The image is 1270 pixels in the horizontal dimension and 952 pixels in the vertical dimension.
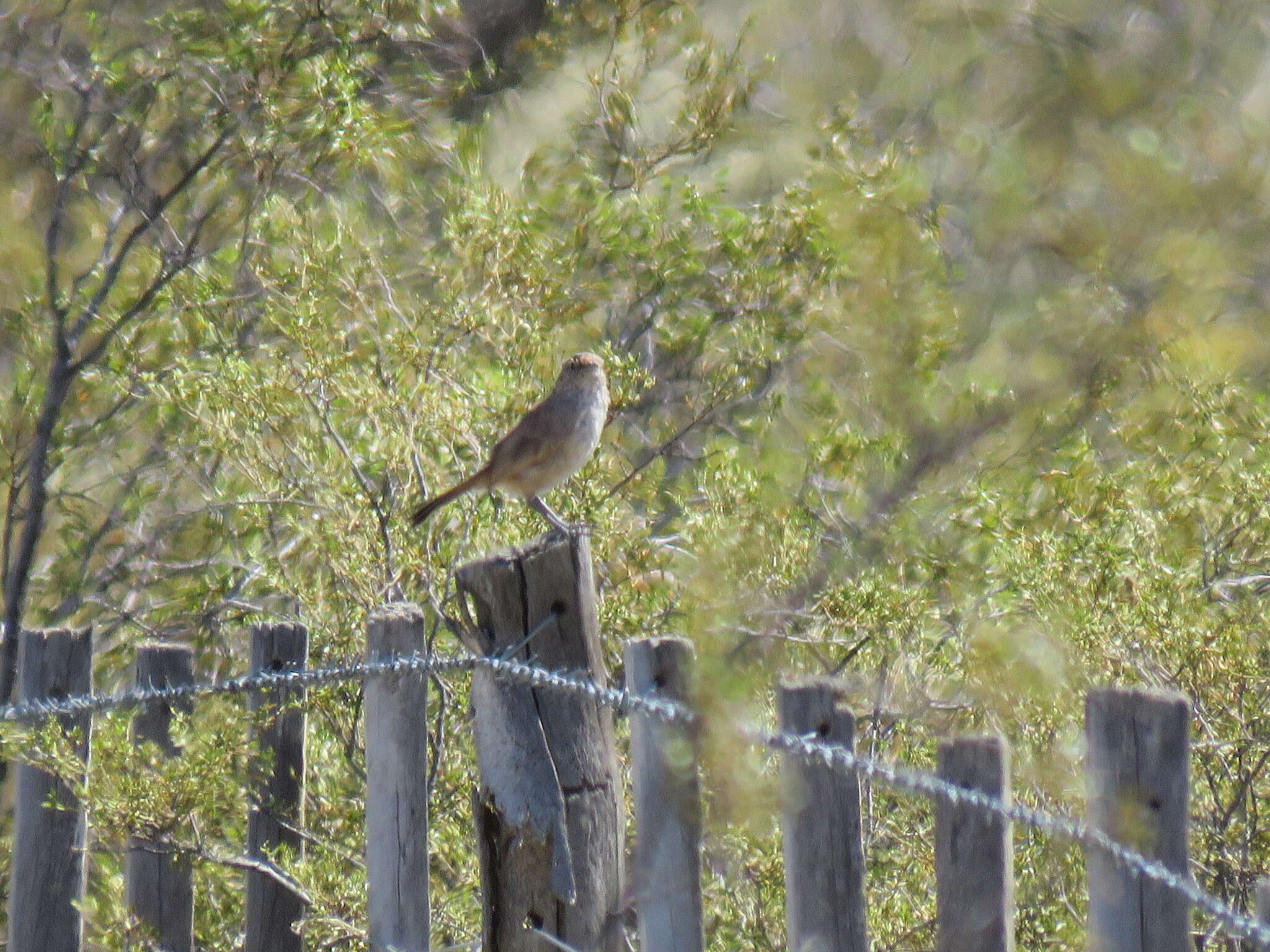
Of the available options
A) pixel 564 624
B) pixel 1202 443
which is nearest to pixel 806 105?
pixel 1202 443

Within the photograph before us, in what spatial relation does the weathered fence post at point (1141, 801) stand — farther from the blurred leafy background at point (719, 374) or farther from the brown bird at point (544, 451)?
the brown bird at point (544, 451)

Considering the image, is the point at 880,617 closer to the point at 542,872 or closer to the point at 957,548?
the point at 957,548

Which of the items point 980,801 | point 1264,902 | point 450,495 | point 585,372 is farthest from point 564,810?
point 585,372

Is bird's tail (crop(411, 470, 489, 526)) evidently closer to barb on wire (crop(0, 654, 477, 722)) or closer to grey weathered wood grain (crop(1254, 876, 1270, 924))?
barb on wire (crop(0, 654, 477, 722))

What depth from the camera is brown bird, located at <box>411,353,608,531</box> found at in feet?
15.6

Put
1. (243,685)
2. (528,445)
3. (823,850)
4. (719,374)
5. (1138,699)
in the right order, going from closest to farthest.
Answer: (1138,699) → (823,850) → (243,685) → (528,445) → (719,374)

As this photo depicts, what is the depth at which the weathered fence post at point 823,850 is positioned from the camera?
2.44 m

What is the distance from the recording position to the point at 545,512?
Answer: 4730mm

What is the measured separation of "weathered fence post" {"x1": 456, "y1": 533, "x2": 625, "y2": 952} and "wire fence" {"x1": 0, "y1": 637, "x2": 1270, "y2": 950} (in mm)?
50

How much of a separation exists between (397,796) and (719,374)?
3.17 m

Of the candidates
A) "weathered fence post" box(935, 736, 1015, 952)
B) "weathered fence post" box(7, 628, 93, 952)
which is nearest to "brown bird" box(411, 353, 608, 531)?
"weathered fence post" box(7, 628, 93, 952)

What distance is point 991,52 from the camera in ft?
15.2

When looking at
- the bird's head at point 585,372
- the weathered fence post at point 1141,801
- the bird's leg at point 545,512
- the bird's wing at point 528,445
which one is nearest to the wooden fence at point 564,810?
the weathered fence post at point 1141,801

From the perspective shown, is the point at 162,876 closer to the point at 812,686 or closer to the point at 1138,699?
the point at 812,686
